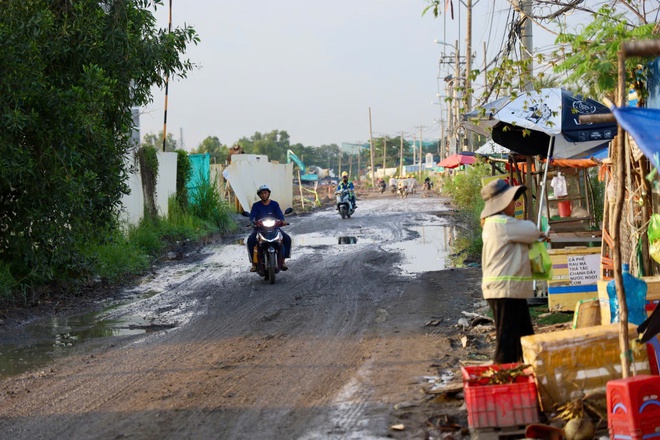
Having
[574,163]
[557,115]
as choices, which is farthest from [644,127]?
[574,163]

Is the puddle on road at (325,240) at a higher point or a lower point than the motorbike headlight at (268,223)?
lower

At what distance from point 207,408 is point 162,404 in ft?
1.34

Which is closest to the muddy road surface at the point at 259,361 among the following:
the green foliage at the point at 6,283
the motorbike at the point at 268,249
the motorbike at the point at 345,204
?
the motorbike at the point at 268,249

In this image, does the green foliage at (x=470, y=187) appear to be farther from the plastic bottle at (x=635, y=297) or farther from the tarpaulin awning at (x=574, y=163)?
the plastic bottle at (x=635, y=297)

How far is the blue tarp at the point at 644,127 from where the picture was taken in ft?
14.8

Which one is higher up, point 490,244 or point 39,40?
point 39,40

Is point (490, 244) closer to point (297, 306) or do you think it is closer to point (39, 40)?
point (297, 306)

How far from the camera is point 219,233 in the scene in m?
25.2

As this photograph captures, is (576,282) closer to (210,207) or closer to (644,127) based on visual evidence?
(644,127)

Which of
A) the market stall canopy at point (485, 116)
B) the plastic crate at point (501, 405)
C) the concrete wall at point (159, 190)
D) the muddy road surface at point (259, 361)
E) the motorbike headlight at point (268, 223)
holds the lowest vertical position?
the muddy road surface at point (259, 361)

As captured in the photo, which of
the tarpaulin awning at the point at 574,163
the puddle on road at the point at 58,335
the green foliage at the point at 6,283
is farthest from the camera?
the tarpaulin awning at the point at 574,163

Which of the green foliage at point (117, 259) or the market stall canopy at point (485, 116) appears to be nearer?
the market stall canopy at point (485, 116)

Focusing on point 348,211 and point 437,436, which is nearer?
point 437,436

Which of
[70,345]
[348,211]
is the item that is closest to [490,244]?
[70,345]
